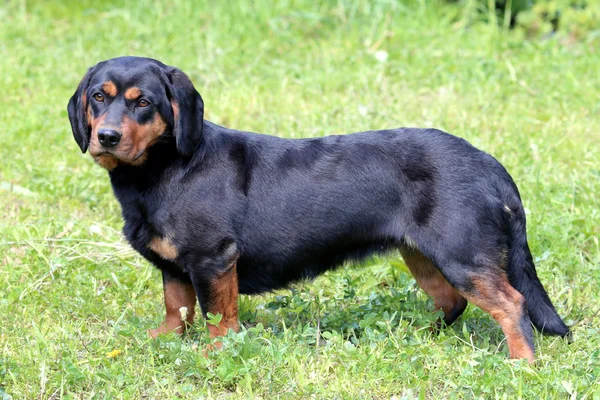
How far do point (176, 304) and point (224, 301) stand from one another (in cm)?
37

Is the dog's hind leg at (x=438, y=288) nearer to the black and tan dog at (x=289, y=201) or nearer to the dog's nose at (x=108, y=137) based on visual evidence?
the black and tan dog at (x=289, y=201)

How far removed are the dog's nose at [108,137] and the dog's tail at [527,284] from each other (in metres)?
1.98

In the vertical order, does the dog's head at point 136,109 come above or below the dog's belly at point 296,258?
above

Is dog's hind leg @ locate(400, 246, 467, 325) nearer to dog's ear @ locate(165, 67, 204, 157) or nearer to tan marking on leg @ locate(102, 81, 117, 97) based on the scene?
dog's ear @ locate(165, 67, 204, 157)

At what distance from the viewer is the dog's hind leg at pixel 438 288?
4.79 meters

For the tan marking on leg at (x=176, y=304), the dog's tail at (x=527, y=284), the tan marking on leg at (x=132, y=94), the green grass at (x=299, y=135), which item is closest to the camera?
the green grass at (x=299, y=135)

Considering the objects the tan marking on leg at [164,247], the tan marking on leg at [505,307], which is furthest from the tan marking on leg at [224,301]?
the tan marking on leg at [505,307]

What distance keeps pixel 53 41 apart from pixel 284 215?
599cm

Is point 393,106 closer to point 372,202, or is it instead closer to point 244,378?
point 372,202

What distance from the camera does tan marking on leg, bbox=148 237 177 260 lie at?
170 inches

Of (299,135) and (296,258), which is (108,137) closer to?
(296,258)

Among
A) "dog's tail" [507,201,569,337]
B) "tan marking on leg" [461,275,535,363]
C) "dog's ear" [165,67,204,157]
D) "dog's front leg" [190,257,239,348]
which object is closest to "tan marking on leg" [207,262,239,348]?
"dog's front leg" [190,257,239,348]

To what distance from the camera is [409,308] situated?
4.77 metres

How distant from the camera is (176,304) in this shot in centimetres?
463
